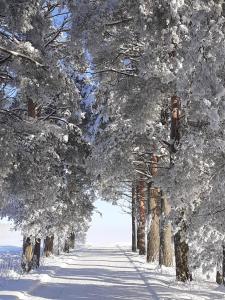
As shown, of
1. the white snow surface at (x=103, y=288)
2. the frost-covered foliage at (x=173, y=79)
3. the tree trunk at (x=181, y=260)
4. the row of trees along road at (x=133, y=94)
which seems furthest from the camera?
the tree trunk at (x=181, y=260)

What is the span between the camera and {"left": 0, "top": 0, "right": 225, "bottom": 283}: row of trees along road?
9.28 metres

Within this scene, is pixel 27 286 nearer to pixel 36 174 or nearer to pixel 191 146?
pixel 36 174

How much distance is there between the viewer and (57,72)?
13453mm

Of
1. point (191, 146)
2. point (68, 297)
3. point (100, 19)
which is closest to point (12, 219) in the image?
point (68, 297)

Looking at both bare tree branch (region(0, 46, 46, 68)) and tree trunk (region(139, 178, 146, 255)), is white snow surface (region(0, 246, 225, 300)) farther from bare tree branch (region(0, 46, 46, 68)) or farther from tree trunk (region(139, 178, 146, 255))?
tree trunk (region(139, 178, 146, 255))

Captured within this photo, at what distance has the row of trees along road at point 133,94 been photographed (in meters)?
9.28

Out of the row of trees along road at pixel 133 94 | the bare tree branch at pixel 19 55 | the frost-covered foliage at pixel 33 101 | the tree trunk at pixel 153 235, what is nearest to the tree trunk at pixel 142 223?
the tree trunk at pixel 153 235

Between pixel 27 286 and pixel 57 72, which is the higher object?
pixel 57 72

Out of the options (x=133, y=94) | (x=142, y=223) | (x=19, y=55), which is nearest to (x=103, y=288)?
(x=133, y=94)

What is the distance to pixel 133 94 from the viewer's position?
13.7 m

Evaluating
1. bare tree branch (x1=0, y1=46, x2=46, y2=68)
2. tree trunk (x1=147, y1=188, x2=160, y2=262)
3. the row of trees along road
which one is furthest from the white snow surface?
tree trunk (x1=147, y1=188, x2=160, y2=262)

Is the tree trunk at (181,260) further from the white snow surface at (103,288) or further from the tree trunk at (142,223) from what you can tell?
the tree trunk at (142,223)

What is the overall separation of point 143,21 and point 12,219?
13.4 meters

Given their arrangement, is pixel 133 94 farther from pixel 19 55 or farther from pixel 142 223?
pixel 142 223
